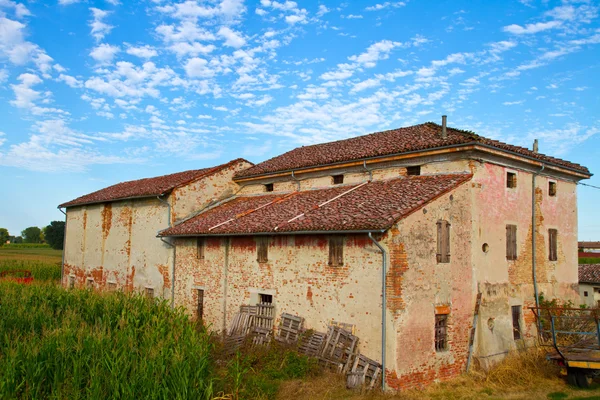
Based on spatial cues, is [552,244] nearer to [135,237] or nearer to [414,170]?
[414,170]

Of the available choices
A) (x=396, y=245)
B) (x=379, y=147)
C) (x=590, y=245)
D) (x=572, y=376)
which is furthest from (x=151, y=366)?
(x=590, y=245)

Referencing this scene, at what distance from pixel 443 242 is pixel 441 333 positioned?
237 cm

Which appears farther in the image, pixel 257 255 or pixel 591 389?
pixel 257 255

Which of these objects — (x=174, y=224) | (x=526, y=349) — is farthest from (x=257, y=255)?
(x=526, y=349)

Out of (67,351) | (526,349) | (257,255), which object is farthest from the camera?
(257,255)

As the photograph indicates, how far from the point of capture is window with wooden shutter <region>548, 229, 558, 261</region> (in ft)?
54.2

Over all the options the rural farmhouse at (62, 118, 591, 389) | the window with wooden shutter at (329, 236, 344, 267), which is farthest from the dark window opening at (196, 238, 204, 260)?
the window with wooden shutter at (329, 236, 344, 267)

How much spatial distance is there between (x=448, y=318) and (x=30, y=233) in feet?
456

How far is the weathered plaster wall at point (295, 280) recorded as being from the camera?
12234 millimetres

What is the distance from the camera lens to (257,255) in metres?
15.8

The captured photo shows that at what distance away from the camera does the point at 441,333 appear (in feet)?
41.9

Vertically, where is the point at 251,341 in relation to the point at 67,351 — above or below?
below

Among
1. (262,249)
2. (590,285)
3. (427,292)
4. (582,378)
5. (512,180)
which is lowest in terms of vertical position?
(582,378)

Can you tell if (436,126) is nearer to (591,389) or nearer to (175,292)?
(591,389)
